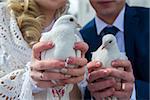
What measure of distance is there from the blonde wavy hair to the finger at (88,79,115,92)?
24cm

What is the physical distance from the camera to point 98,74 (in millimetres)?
862

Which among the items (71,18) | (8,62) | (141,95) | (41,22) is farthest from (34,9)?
(141,95)

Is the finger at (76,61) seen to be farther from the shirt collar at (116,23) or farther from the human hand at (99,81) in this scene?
the shirt collar at (116,23)

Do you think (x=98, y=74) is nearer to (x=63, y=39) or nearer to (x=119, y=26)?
(x=63, y=39)

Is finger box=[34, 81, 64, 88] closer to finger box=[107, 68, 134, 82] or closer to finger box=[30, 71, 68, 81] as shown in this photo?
finger box=[30, 71, 68, 81]

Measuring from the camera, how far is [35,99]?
0.90 m

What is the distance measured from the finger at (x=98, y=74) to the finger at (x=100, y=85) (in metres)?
0.01

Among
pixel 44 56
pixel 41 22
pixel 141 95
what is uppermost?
pixel 41 22

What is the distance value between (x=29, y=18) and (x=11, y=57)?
0.14 meters

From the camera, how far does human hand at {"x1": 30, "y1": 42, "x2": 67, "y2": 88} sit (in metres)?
0.77

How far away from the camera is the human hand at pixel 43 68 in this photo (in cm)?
77

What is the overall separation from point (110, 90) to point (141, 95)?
7.7 inches

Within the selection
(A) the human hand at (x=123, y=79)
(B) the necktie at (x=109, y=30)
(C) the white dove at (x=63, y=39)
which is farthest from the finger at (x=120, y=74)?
(B) the necktie at (x=109, y=30)

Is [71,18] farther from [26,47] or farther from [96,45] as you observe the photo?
[96,45]
